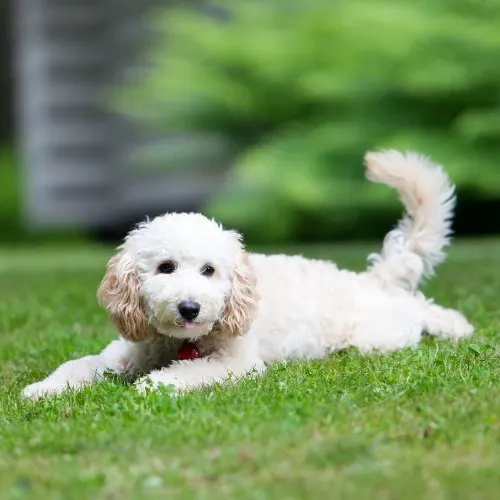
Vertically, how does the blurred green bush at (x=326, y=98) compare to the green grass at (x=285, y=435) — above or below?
above

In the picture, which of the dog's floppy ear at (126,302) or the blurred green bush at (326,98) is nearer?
the dog's floppy ear at (126,302)

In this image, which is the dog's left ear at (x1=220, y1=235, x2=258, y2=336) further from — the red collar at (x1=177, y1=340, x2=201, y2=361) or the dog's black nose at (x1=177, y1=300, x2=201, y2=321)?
the dog's black nose at (x1=177, y1=300, x2=201, y2=321)

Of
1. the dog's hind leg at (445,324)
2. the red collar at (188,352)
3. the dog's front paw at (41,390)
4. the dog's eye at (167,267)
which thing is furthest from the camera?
the dog's hind leg at (445,324)

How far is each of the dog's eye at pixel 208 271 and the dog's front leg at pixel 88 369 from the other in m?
0.62

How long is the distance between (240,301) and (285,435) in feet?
5.01

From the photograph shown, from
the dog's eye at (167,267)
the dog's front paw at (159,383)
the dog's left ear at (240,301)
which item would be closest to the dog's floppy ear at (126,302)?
the dog's eye at (167,267)

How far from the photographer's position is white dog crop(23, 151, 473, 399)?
559cm

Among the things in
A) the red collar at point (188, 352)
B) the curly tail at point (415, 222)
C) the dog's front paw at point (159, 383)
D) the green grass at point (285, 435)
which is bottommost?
the green grass at point (285, 435)

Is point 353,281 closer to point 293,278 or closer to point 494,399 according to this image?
point 293,278

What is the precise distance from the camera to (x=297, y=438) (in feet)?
14.0

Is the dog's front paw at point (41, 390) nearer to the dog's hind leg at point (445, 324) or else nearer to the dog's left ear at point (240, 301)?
the dog's left ear at point (240, 301)

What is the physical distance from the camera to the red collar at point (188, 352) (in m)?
5.83

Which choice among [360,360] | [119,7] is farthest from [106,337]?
[119,7]

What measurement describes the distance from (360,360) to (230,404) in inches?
52.8
